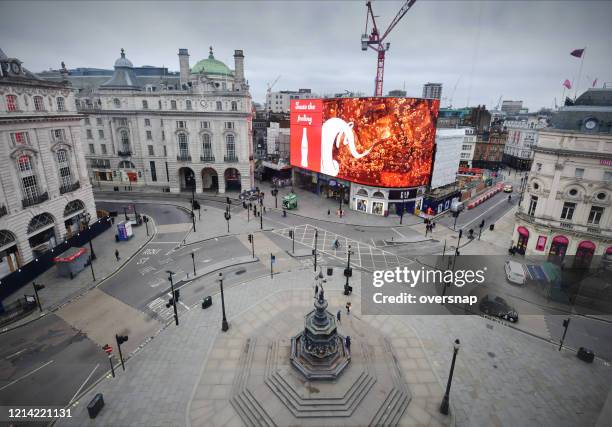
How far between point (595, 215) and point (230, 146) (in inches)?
2080

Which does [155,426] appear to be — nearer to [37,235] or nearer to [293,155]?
[37,235]

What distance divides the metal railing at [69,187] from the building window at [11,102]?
9.49 metres

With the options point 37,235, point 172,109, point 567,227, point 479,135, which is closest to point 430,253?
point 567,227

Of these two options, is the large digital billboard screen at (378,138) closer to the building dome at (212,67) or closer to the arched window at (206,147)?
the arched window at (206,147)

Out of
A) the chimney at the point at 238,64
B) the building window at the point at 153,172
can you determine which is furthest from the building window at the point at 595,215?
the building window at the point at 153,172

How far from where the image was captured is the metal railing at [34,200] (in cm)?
3198

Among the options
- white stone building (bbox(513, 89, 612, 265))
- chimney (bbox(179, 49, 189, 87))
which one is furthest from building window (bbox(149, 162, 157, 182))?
white stone building (bbox(513, 89, 612, 265))

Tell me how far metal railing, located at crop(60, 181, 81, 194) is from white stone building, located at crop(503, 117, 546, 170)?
110 meters

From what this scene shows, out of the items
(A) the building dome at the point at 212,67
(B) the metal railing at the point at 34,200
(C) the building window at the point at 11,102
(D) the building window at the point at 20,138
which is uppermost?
(A) the building dome at the point at 212,67

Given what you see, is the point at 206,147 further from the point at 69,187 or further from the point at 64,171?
the point at 69,187

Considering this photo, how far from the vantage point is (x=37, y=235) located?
34844 mm

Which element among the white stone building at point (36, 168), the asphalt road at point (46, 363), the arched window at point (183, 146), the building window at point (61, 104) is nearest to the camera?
the asphalt road at point (46, 363)

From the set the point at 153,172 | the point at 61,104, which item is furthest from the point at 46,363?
the point at 153,172

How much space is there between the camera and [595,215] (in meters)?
32.5
